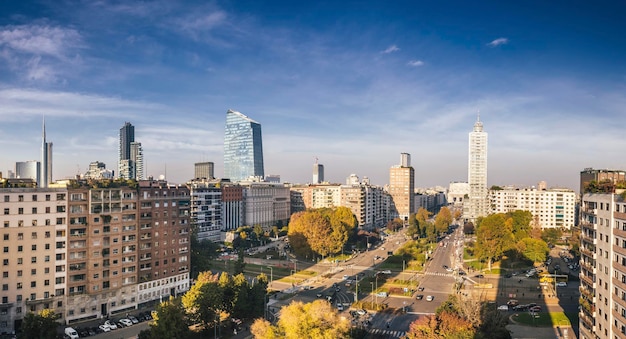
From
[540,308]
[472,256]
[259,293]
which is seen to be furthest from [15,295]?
[472,256]

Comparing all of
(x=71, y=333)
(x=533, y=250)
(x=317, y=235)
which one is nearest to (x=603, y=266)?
(x=71, y=333)

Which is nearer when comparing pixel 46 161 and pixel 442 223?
pixel 46 161

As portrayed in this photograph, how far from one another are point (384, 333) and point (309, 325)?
21.5 m

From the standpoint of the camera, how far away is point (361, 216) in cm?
17262

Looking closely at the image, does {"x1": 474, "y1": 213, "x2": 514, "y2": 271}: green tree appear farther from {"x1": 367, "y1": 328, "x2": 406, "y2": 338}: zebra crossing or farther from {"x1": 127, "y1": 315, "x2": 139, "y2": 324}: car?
{"x1": 127, "y1": 315, "x2": 139, "y2": 324}: car

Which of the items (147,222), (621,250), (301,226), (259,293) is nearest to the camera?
(621,250)

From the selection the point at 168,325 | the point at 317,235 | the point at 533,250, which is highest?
the point at 317,235

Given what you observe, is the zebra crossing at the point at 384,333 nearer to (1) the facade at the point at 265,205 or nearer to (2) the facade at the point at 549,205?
(1) the facade at the point at 265,205

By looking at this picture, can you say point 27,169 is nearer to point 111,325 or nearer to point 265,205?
point 111,325

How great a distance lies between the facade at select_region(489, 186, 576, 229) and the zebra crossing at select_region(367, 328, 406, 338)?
133 metres

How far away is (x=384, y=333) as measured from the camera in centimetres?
6019

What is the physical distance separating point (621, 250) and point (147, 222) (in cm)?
6548

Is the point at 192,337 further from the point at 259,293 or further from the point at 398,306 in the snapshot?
the point at 398,306

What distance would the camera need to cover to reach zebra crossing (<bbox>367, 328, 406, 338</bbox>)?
193 ft
